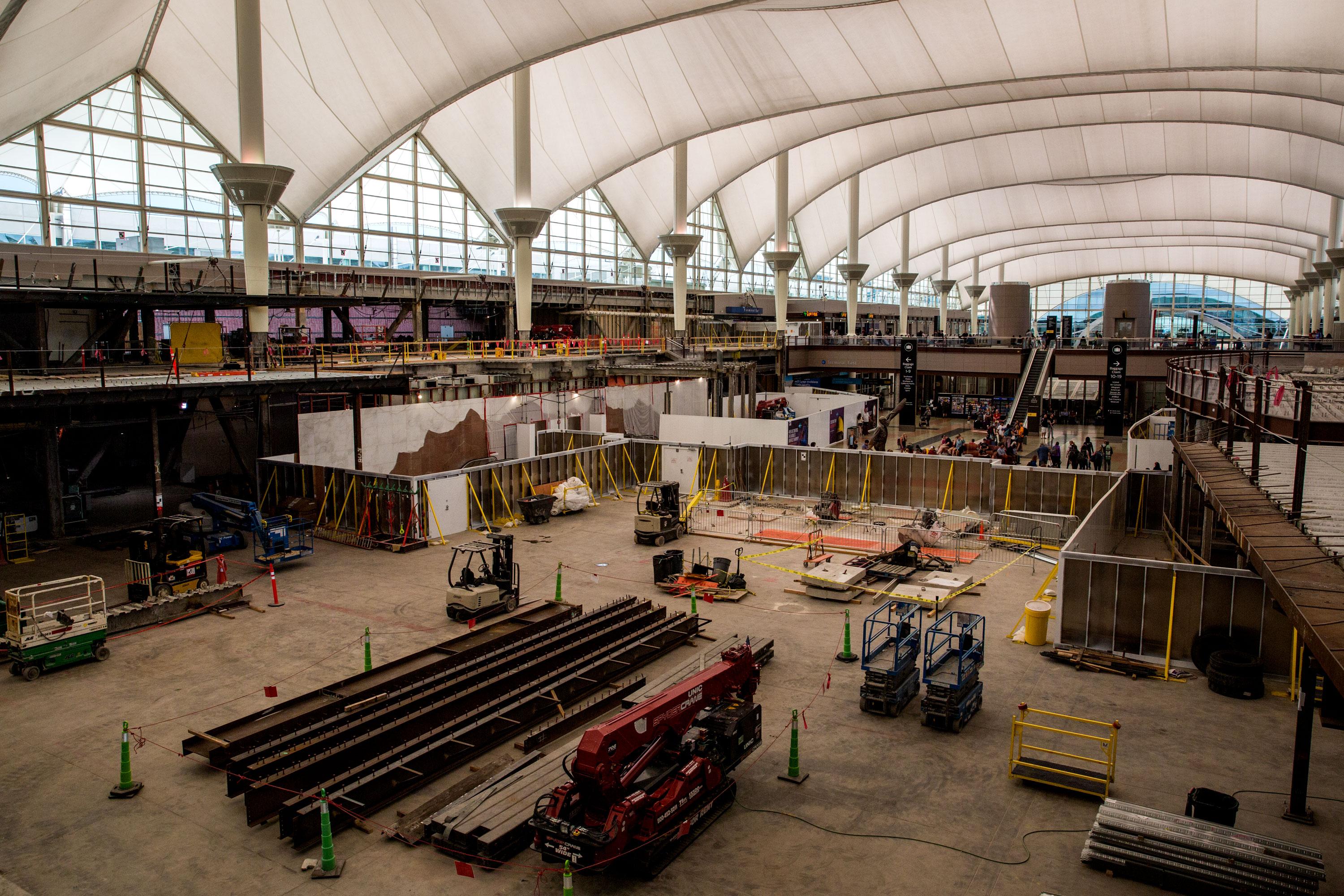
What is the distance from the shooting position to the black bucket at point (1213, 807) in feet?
32.3

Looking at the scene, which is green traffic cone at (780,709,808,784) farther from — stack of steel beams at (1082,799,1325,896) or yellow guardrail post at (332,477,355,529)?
yellow guardrail post at (332,477,355,529)

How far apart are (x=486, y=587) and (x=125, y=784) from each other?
8002 mm

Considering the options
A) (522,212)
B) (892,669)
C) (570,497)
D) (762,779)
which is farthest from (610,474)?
(762,779)

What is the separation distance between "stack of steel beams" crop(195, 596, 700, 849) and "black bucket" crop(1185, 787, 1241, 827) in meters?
8.38

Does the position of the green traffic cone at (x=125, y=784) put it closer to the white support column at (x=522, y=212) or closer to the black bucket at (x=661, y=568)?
the black bucket at (x=661, y=568)

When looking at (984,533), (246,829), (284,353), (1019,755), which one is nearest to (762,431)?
(984,533)

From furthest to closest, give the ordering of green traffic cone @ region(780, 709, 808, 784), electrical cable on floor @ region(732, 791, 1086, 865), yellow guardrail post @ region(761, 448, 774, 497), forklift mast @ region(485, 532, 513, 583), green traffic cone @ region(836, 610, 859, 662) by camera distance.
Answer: yellow guardrail post @ region(761, 448, 774, 497)
forklift mast @ region(485, 532, 513, 583)
green traffic cone @ region(836, 610, 859, 662)
green traffic cone @ region(780, 709, 808, 784)
electrical cable on floor @ region(732, 791, 1086, 865)

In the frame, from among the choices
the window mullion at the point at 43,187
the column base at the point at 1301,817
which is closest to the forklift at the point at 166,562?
the column base at the point at 1301,817

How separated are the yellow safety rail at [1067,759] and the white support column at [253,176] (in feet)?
87.8

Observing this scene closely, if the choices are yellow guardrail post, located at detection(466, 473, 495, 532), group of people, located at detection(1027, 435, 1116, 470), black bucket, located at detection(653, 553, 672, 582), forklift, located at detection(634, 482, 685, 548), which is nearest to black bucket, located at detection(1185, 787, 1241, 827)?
black bucket, located at detection(653, 553, 672, 582)

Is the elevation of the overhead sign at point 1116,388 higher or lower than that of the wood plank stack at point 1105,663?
higher

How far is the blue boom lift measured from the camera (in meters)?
21.8

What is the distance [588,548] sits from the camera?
24.2 metres

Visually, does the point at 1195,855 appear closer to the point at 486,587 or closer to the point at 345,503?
the point at 486,587
